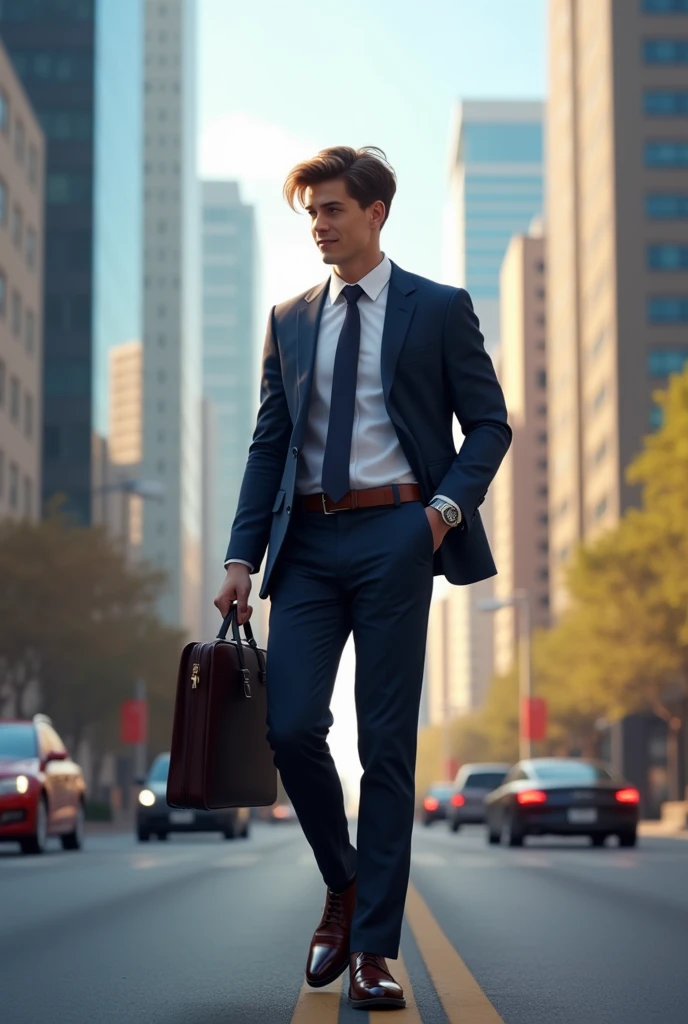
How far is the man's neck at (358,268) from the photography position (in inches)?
221

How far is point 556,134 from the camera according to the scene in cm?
10938

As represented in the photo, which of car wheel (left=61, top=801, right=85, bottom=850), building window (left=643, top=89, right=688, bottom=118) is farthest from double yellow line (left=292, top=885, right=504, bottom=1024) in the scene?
building window (left=643, top=89, right=688, bottom=118)

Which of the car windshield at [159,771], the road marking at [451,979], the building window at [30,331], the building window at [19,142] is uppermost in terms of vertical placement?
the building window at [19,142]

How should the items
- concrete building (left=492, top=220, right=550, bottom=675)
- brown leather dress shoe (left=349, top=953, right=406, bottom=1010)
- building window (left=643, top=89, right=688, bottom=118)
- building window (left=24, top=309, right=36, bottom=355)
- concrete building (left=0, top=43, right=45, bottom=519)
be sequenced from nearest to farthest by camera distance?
1. brown leather dress shoe (left=349, top=953, right=406, bottom=1010)
2. concrete building (left=0, top=43, right=45, bottom=519)
3. building window (left=24, top=309, right=36, bottom=355)
4. building window (left=643, top=89, right=688, bottom=118)
5. concrete building (left=492, top=220, right=550, bottom=675)

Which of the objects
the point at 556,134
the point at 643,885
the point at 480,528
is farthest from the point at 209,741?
the point at 556,134

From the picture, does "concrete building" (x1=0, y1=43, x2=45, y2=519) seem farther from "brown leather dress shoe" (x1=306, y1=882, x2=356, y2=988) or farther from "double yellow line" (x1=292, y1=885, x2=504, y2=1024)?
"brown leather dress shoe" (x1=306, y1=882, x2=356, y2=988)

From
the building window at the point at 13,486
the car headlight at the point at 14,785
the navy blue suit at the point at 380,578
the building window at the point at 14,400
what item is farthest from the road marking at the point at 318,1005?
the building window at the point at 13,486

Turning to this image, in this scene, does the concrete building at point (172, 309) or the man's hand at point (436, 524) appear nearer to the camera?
the man's hand at point (436, 524)

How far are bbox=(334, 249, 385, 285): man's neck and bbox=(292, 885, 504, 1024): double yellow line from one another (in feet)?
7.33

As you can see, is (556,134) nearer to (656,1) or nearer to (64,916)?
(656,1)

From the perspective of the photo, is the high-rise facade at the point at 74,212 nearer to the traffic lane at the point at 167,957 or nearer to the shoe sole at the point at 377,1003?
the traffic lane at the point at 167,957

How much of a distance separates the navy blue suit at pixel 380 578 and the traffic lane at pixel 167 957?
1.85 feet

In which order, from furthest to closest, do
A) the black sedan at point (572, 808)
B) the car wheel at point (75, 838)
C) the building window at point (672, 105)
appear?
the building window at point (672, 105), the black sedan at point (572, 808), the car wheel at point (75, 838)

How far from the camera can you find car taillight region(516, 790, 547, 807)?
2191cm
